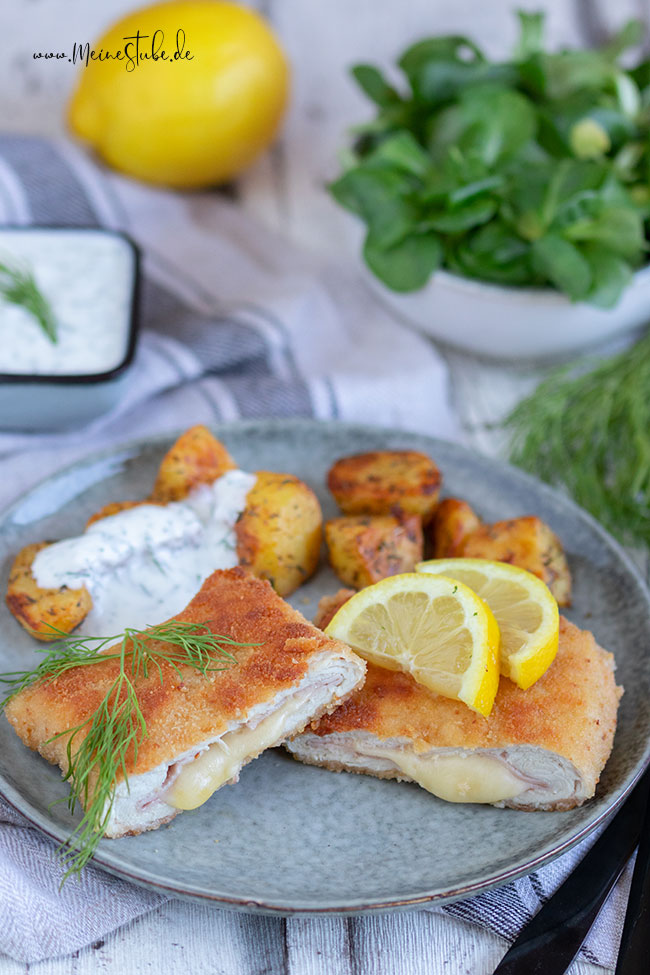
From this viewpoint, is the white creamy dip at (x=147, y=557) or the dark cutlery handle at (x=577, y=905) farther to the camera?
the white creamy dip at (x=147, y=557)

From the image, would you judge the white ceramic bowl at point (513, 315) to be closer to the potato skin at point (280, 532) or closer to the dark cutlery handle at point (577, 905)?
the potato skin at point (280, 532)

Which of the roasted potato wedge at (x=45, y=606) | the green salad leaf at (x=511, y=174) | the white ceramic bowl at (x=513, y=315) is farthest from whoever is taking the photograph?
the white ceramic bowl at (x=513, y=315)

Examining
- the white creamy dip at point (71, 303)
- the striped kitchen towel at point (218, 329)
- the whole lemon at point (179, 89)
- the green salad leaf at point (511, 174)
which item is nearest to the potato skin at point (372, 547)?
the striped kitchen towel at point (218, 329)

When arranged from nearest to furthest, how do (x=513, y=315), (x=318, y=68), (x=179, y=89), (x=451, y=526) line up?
(x=451, y=526) < (x=513, y=315) < (x=179, y=89) < (x=318, y=68)

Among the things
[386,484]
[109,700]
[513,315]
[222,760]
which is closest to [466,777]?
[222,760]

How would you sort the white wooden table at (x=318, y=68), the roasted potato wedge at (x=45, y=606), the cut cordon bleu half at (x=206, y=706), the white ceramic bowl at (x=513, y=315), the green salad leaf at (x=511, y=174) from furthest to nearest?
the white wooden table at (x=318, y=68)
the white ceramic bowl at (x=513, y=315)
the green salad leaf at (x=511, y=174)
the roasted potato wedge at (x=45, y=606)
the cut cordon bleu half at (x=206, y=706)

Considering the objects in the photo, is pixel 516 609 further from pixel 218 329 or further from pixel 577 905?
pixel 218 329

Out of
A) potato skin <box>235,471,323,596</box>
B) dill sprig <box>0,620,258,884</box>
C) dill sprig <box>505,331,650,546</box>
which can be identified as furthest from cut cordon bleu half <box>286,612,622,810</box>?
dill sprig <box>505,331,650,546</box>
